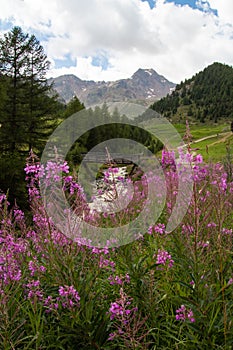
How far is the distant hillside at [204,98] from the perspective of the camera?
122 metres

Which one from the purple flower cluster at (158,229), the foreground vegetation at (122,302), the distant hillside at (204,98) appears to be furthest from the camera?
the distant hillside at (204,98)

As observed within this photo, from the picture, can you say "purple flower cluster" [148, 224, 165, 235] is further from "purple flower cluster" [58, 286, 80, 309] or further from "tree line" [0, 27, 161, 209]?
"tree line" [0, 27, 161, 209]

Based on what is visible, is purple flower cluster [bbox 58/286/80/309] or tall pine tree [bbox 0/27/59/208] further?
tall pine tree [bbox 0/27/59/208]

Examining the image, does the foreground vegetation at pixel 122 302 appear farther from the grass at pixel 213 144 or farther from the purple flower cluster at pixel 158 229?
the grass at pixel 213 144

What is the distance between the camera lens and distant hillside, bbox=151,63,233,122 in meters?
122

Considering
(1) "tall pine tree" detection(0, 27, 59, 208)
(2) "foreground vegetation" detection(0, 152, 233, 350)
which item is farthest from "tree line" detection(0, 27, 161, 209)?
(2) "foreground vegetation" detection(0, 152, 233, 350)

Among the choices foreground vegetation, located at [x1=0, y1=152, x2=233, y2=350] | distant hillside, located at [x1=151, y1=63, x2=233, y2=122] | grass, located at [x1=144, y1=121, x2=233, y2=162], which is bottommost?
foreground vegetation, located at [x1=0, y1=152, x2=233, y2=350]

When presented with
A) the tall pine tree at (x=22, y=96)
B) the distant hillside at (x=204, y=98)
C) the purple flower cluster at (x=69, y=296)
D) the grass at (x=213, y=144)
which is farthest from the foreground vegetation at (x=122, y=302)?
the distant hillside at (x=204, y=98)

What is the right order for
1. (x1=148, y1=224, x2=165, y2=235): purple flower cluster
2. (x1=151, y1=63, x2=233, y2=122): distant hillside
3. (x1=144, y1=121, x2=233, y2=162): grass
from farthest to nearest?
(x1=151, y1=63, x2=233, y2=122): distant hillside
(x1=144, y1=121, x2=233, y2=162): grass
(x1=148, y1=224, x2=165, y2=235): purple flower cluster

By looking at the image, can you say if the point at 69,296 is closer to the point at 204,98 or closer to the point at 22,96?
the point at 22,96

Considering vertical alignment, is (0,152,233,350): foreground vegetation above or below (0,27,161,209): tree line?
below

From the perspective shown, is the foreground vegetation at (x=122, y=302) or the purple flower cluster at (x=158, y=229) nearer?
the foreground vegetation at (x=122, y=302)

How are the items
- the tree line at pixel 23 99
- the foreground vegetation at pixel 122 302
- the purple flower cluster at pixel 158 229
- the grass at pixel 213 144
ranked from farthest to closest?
the tree line at pixel 23 99, the grass at pixel 213 144, the purple flower cluster at pixel 158 229, the foreground vegetation at pixel 122 302

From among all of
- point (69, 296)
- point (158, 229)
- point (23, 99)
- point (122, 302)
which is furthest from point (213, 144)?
point (122, 302)
